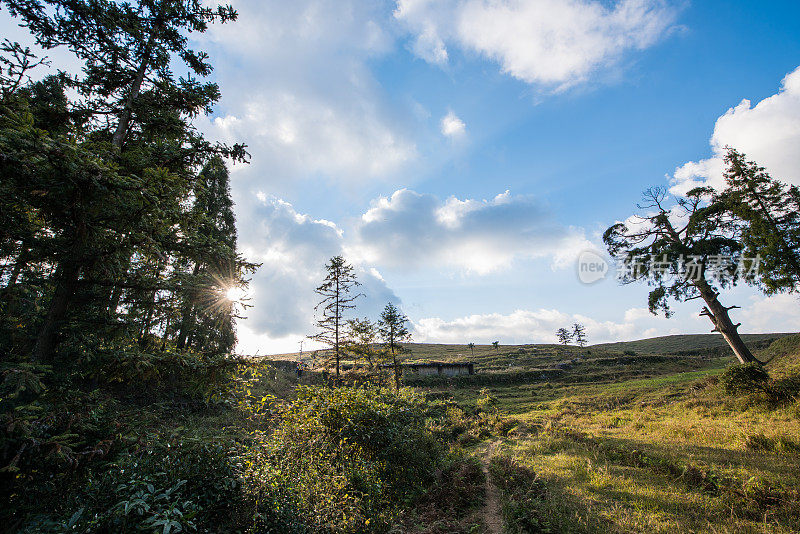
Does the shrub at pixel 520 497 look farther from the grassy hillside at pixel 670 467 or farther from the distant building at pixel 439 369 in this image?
the distant building at pixel 439 369

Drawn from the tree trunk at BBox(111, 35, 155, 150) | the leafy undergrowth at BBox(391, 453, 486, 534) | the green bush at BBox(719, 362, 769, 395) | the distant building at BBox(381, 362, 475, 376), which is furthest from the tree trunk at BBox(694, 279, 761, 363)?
the distant building at BBox(381, 362, 475, 376)

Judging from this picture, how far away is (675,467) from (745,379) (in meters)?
12.6

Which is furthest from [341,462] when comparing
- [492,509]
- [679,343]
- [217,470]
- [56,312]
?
[679,343]

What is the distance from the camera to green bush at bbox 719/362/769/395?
1552 centimetres

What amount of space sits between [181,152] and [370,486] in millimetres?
9671

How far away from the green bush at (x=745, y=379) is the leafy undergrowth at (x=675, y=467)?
0.05 metres

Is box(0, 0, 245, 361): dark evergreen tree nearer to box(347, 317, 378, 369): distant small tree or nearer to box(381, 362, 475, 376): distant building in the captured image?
box(347, 317, 378, 369): distant small tree

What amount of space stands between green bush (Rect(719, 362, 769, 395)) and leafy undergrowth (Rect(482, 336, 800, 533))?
→ 5cm

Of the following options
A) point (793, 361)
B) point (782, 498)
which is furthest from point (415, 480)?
point (793, 361)

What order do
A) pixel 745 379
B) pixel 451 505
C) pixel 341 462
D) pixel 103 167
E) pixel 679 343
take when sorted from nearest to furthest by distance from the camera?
pixel 103 167
pixel 451 505
pixel 341 462
pixel 745 379
pixel 679 343

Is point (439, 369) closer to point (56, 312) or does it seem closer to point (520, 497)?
point (520, 497)

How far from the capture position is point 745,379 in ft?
52.9

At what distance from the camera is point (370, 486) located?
768 cm

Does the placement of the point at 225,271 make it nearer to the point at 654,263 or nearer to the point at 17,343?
the point at 17,343
